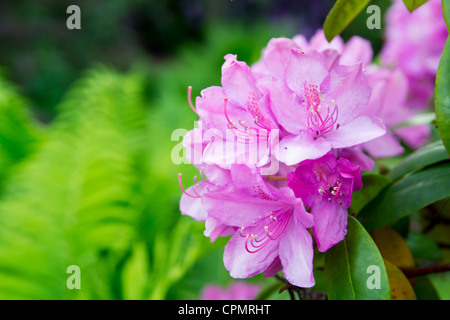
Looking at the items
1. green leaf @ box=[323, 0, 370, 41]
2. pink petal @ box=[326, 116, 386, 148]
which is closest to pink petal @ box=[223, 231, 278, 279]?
pink petal @ box=[326, 116, 386, 148]

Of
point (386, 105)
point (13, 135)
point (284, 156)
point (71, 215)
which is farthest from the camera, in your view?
point (13, 135)

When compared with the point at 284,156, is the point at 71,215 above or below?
above

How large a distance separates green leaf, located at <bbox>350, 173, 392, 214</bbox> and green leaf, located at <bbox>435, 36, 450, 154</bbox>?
103 millimetres

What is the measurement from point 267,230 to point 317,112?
11 centimetres

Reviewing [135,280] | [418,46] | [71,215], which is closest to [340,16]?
[418,46]

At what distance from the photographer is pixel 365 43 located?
67 centimetres

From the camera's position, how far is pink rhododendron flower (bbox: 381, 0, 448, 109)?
3.06 feet

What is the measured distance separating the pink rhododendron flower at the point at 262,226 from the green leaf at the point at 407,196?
0.33 feet

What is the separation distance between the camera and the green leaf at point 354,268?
40 cm

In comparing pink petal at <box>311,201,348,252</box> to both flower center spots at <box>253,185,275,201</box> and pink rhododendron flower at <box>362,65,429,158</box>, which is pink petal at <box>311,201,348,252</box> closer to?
flower center spots at <box>253,185,275,201</box>

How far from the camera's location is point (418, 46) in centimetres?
97

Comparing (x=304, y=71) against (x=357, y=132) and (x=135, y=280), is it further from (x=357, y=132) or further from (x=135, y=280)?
(x=135, y=280)
